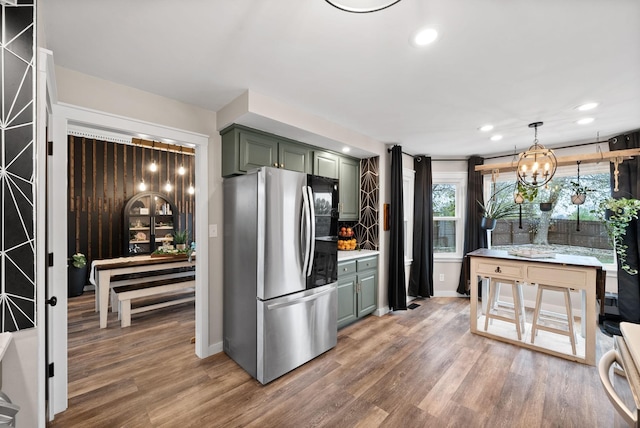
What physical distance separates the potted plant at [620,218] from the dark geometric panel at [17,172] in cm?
494

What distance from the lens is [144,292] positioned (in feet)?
11.4

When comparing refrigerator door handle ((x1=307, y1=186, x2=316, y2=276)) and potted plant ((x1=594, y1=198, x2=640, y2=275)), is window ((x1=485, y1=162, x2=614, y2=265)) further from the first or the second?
refrigerator door handle ((x1=307, y1=186, x2=316, y2=276))

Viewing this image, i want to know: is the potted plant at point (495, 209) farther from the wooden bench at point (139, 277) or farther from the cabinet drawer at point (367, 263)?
the wooden bench at point (139, 277)

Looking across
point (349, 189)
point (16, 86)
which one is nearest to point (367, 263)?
point (349, 189)

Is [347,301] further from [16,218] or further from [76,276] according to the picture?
[76,276]

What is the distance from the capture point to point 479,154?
4500 millimetres

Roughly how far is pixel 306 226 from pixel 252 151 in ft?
3.11

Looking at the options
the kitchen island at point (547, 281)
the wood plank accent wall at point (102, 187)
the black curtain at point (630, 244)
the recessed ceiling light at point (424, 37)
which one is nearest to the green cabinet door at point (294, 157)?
the recessed ceiling light at point (424, 37)

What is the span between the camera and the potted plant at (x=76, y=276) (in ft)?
14.4

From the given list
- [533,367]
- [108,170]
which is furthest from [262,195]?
[108,170]

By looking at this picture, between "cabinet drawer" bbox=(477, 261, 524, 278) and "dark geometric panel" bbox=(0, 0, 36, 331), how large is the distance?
12.3ft

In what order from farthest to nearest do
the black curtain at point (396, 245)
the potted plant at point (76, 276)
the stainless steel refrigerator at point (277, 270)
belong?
1. the potted plant at point (76, 276)
2. the black curtain at point (396, 245)
3. the stainless steel refrigerator at point (277, 270)

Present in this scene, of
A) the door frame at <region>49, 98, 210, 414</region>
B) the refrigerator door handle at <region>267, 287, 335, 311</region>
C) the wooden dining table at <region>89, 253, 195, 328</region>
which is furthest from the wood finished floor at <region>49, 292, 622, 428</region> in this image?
the refrigerator door handle at <region>267, 287, 335, 311</region>

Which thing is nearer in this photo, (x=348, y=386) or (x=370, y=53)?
(x=370, y=53)
